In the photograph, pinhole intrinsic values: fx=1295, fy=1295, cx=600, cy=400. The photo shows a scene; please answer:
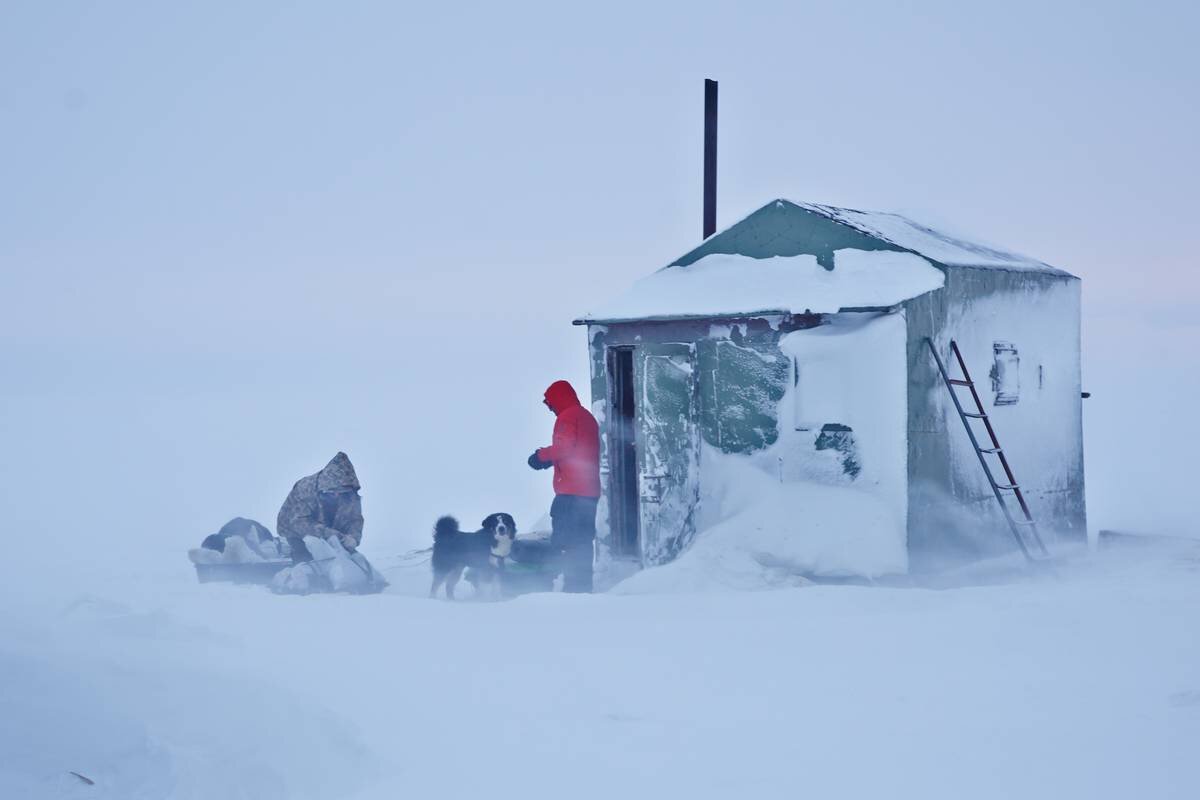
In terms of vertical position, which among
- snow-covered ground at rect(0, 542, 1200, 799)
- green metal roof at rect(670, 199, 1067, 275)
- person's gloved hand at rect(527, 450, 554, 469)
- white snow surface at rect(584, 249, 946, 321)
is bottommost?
snow-covered ground at rect(0, 542, 1200, 799)

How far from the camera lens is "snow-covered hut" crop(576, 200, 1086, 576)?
37.6 ft

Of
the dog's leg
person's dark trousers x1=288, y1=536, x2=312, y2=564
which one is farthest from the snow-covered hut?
person's dark trousers x1=288, y1=536, x2=312, y2=564

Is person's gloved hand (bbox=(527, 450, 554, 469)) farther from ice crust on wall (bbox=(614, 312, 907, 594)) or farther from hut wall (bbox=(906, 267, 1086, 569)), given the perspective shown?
hut wall (bbox=(906, 267, 1086, 569))

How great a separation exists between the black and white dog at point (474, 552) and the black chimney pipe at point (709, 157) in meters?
5.78

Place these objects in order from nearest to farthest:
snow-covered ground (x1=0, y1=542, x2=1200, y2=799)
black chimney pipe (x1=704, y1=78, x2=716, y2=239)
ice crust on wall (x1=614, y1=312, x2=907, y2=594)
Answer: snow-covered ground (x1=0, y1=542, x2=1200, y2=799) → ice crust on wall (x1=614, y1=312, x2=907, y2=594) → black chimney pipe (x1=704, y1=78, x2=716, y2=239)

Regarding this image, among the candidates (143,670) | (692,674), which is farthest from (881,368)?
(143,670)

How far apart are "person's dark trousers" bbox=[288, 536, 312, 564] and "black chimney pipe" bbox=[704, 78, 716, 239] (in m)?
6.46

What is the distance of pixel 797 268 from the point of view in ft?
41.2

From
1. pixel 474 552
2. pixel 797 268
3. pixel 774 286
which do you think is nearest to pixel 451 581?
pixel 474 552

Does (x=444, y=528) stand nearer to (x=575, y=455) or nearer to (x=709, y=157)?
(x=575, y=455)

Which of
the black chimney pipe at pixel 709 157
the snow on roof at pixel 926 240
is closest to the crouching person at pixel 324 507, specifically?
the snow on roof at pixel 926 240

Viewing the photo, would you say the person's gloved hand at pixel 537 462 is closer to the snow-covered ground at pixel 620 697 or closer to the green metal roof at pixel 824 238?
the snow-covered ground at pixel 620 697

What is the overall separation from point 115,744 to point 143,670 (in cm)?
136

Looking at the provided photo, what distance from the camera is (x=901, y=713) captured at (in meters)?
6.97
